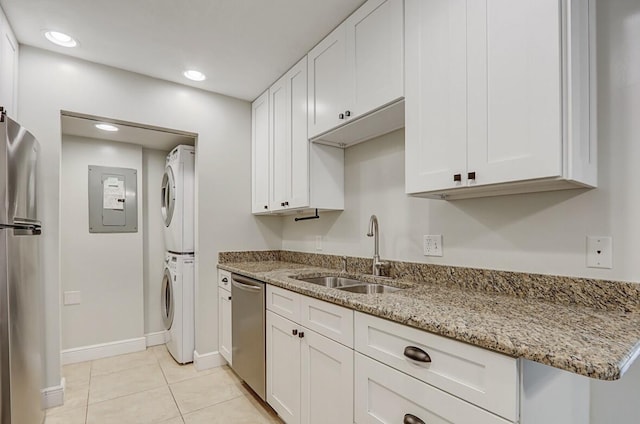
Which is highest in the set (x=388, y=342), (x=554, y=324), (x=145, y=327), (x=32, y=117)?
(x=32, y=117)

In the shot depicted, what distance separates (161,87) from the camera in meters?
2.67

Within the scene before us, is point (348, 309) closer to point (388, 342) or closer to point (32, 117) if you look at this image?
point (388, 342)

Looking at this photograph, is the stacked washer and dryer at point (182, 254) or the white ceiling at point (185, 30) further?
the stacked washer and dryer at point (182, 254)

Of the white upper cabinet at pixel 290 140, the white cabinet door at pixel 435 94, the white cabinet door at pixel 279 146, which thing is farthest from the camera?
the white cabinet door at pixel 279 146

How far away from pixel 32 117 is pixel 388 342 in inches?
105

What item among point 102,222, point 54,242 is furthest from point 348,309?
point 102,222

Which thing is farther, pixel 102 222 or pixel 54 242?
pixel 102 222

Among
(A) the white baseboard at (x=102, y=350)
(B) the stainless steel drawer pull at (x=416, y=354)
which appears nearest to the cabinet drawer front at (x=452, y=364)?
(B) the stainless steel drawer pull at (x=416, y=354)

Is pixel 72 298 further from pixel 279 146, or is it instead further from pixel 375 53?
pixel 375 53

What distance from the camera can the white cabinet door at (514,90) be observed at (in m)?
1.03

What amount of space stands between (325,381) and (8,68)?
2552 millimetres

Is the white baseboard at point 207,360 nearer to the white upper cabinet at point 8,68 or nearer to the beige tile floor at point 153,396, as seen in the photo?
the beige tile floor at point 153,396

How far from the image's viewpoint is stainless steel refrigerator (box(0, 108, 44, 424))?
1387 millimetres

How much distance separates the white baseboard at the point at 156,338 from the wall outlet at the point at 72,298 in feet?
2.39
